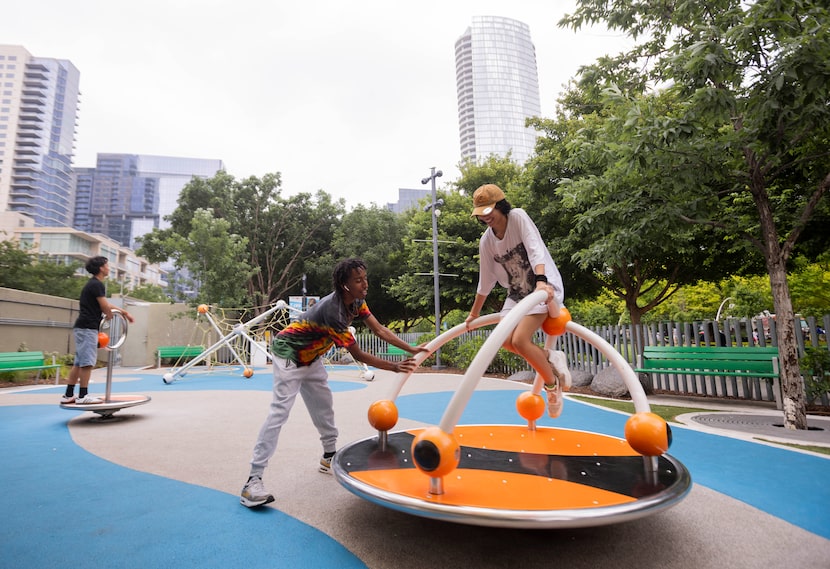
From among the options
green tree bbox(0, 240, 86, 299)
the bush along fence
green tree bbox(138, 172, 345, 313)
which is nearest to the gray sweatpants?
the bush along fence

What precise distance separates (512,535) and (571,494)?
436 millimetres

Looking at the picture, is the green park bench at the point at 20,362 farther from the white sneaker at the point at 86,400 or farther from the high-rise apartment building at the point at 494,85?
the high-rise apartment building at the point at 494,85

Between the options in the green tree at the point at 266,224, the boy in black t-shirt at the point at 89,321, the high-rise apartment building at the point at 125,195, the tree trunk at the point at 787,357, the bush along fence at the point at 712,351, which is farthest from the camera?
the high-rise apartment building at the point at 125,195

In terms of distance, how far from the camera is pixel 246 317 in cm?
2162

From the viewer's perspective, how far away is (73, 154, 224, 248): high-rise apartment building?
15325 cm

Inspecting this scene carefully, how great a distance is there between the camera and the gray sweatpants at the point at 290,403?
9.45ft

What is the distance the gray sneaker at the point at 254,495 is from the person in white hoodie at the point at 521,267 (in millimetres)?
1967

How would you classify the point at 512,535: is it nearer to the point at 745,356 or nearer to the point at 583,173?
the point at 745,356

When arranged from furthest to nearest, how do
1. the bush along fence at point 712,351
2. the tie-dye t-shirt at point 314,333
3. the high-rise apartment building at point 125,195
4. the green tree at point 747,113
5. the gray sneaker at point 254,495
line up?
1. the high-rise apartment building at point 125,195
2. the bush along fence at point 712,351
3. the green tree at point 747,113
4. the tie-dye t-shirt at point 314,333
5. the gray sneaker at point 254,495

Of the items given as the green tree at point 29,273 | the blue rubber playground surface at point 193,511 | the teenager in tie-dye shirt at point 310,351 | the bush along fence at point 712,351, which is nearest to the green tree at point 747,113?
the bush along fence at point 712,351

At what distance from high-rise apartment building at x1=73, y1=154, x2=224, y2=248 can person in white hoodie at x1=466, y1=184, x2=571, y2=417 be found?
6351 inches

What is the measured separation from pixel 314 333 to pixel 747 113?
5413 millimetres

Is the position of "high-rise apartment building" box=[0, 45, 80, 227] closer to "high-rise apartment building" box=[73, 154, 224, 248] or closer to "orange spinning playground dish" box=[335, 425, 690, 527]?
"high-rise apartment building" box=[73, 154, 224, 248]

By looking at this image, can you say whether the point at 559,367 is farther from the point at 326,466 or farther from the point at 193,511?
the point at 193,511
